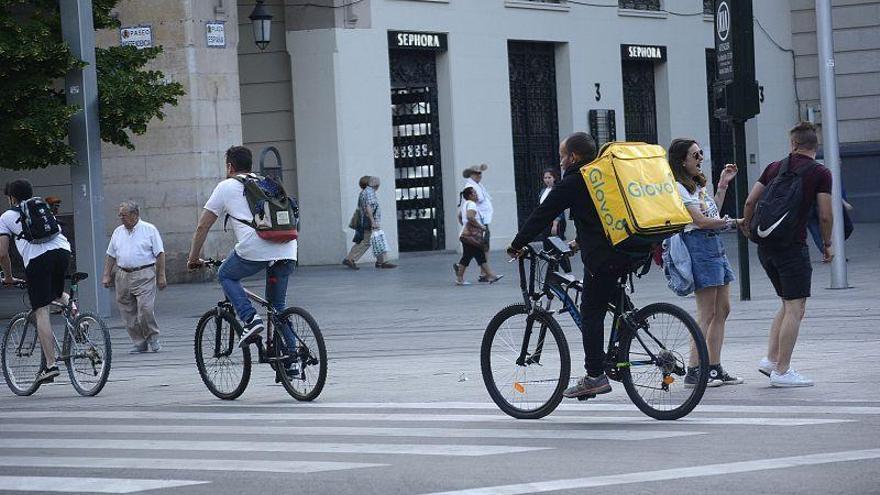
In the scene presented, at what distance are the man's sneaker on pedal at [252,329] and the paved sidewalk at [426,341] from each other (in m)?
0.47

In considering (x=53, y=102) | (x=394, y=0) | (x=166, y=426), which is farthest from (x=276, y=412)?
(x=394, y=0)

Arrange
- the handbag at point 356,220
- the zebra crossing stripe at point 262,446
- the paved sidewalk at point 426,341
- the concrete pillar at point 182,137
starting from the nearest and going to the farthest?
the zebra crossing stripe at point 262,446 → the paved sidewalk at point 426,341 → the concrete pillar at point 182,137 → the handbag at point 356,220

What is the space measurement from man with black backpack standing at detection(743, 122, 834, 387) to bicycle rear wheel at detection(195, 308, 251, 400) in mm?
3560

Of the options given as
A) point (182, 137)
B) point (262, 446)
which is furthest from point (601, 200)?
point (182, 137)

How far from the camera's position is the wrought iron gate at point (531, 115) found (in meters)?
37.4

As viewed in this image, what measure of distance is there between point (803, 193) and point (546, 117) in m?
27.4

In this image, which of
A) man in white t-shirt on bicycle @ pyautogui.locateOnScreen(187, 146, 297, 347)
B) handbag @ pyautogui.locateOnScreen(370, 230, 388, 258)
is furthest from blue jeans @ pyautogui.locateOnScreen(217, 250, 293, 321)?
handbag @ pyautogui.locateOnScreen(370, 230, 388, 258)

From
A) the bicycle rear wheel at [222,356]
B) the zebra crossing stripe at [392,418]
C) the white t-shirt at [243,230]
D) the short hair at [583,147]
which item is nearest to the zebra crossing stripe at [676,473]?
the zebra crossing stripe at [392,418]

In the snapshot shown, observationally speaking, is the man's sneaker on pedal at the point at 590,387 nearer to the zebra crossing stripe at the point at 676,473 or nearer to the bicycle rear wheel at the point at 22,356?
the zebra crossing stripe at the point at 676,473

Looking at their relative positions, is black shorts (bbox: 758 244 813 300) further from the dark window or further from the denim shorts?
the dark window

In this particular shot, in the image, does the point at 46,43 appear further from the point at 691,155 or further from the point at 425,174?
the point at 425,174

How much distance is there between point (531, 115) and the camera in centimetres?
3791

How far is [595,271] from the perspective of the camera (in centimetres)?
980

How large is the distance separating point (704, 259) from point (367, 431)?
8.96 feet
